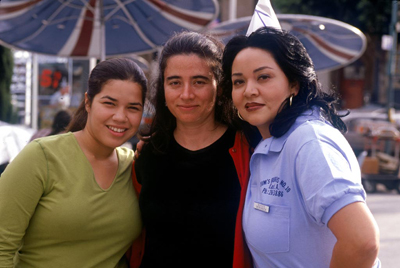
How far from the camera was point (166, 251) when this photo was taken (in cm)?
247

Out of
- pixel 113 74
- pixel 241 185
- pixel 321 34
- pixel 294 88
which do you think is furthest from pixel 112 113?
pixel 321 34

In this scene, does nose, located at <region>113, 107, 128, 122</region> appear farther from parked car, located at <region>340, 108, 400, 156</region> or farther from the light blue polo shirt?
parked car, located at <region>340, 108, 400, 156</region>

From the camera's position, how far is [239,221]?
216 cm

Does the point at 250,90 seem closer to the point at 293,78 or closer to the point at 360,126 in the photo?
the point at 293,78

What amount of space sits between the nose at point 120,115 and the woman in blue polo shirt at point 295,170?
2.03 feet

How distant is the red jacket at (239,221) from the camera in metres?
2.17

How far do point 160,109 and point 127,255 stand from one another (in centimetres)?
87

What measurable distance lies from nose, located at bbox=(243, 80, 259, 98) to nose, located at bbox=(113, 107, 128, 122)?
0.72 meters

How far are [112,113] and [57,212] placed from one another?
1.83 feet

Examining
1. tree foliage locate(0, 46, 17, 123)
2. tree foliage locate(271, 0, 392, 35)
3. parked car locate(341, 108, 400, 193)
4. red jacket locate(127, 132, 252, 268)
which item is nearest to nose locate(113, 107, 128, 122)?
red jacket locate(127, 132, 252, 268)

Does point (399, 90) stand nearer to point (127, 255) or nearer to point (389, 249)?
point (389, 249)

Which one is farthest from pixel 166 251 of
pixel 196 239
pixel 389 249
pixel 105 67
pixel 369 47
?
pixel 369 47

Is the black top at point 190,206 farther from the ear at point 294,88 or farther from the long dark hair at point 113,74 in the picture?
the ear at point 294,88

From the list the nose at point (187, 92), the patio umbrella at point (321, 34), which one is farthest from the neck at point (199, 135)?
the patio umbrella at point (321, 34)
